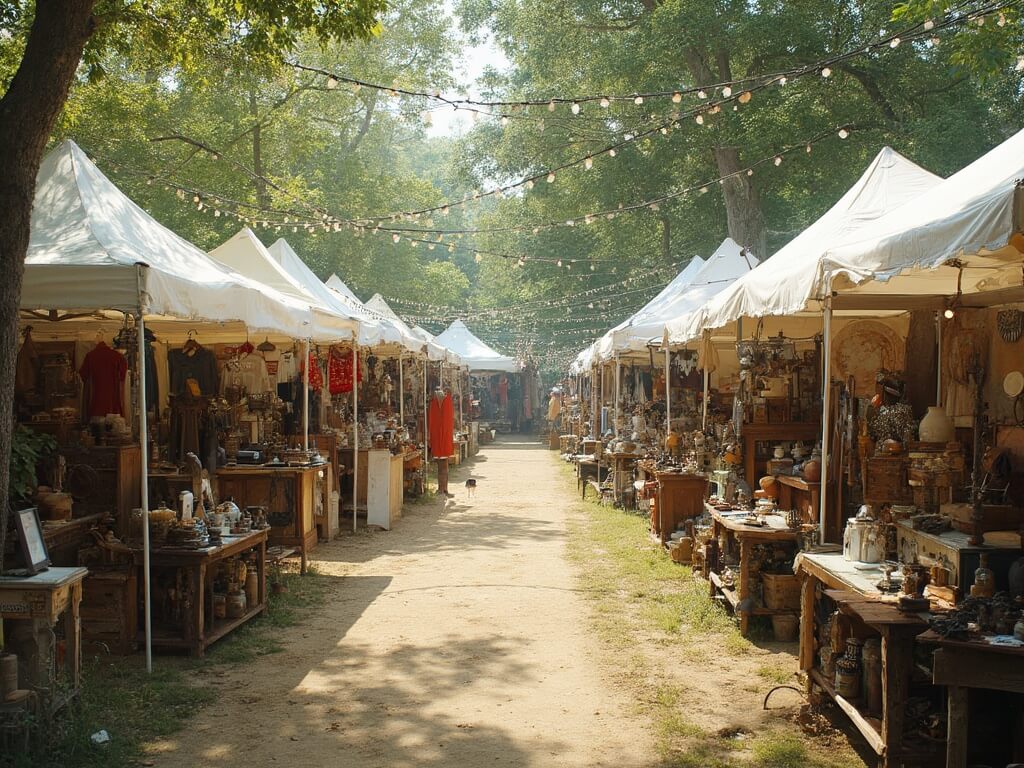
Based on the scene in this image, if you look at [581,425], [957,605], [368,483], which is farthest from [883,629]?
[581,425]

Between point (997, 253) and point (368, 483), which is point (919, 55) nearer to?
point (368, 483)

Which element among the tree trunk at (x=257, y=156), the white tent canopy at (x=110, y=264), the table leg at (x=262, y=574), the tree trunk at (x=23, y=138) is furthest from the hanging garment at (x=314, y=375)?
the tree trunk at (x=257, y=156)

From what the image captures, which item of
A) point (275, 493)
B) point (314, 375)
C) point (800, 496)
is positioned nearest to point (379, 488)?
point (314, 375)

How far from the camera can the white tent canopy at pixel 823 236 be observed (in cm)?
635

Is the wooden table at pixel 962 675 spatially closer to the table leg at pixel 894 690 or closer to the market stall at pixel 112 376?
the table leg at pixel 894 690

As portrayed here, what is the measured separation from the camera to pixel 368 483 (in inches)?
495

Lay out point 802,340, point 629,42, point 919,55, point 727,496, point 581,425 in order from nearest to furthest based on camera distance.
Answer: point 727,496 < point 802,340 < point 919,55 < point 629,42 < point 581,425

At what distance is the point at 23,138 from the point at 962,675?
17.2 ft

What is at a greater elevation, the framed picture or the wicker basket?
the framed picture

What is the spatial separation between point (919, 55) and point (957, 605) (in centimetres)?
1768

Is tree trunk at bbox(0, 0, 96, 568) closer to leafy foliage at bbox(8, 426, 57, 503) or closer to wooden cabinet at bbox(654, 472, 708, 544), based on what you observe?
leafy foliage at bbox(8, 426, 57, 503)

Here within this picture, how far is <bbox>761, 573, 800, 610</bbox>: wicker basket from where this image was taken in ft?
22.2

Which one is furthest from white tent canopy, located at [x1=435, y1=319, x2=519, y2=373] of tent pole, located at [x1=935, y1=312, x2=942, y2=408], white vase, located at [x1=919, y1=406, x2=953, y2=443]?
white vase, located at [x1=919, y1=406, x2=953, y2=443]

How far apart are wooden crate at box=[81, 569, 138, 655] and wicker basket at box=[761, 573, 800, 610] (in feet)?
14.7
